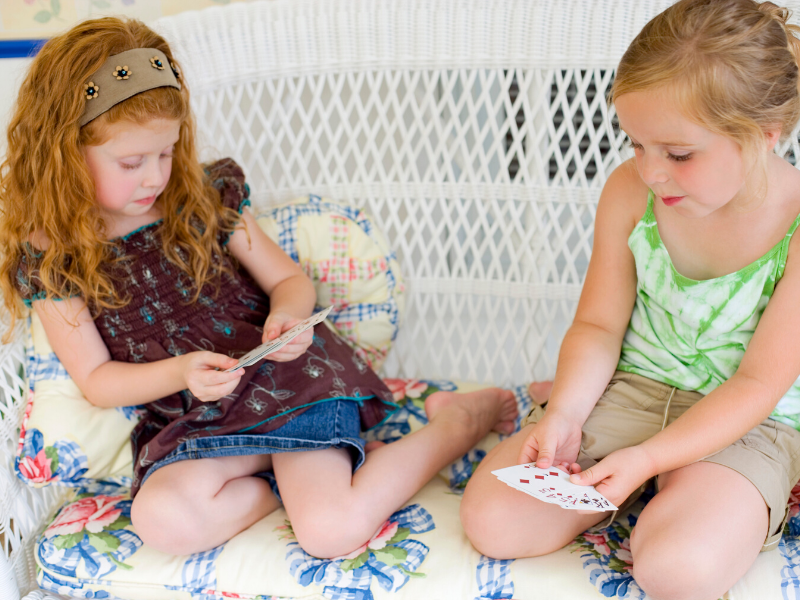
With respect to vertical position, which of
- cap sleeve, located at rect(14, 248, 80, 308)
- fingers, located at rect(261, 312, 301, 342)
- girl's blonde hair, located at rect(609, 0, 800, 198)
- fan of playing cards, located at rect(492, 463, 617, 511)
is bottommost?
fan of playing cards, located at rect(492, 463, 617, 511)

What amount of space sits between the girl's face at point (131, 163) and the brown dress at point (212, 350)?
0.09 metres

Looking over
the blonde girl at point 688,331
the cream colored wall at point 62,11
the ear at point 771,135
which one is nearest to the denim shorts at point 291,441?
the blonde girl at point 688,331

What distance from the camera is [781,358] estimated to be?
2.97 ft

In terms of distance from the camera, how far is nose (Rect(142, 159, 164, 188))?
1.09 meters

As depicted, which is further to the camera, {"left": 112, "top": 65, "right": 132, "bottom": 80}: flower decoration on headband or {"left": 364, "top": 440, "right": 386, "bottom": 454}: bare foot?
{"left": 364, "top": 440, "right": 386, "bottom": 454}: bare foot

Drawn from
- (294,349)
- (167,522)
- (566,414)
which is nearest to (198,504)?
(167,522)

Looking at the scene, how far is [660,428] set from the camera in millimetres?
1006

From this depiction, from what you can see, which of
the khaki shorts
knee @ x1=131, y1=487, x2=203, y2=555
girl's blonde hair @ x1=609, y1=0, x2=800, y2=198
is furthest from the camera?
knee @ x1=131, y1=487, x2=203, y2=555

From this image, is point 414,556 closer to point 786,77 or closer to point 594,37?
point 786,77

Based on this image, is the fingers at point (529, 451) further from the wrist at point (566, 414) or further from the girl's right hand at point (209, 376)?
the girl's right hand at point (209, 376)

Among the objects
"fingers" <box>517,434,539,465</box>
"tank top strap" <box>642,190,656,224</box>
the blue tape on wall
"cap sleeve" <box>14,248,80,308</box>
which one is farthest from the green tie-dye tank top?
the blue tape on wall

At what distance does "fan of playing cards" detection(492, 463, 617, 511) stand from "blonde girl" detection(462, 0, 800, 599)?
0.05m

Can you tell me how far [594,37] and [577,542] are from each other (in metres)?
Answer: 0.81

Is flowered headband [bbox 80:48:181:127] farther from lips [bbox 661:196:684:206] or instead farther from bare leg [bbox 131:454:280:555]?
lips [bbox 661:196:684:206]
